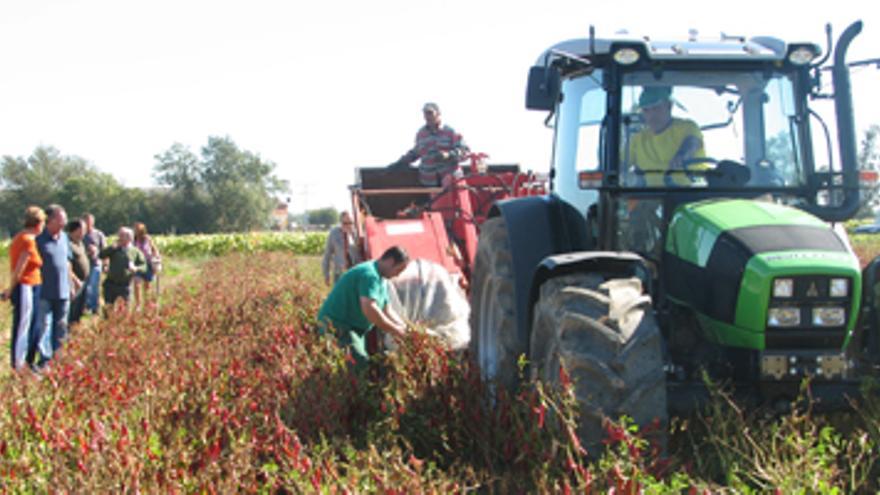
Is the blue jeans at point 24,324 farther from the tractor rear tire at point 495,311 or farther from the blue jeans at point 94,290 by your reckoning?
the blue jeans at point 94,290

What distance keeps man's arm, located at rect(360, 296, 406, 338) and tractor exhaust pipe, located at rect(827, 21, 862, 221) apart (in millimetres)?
2692

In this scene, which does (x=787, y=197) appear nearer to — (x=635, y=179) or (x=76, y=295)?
(x=635, y=179)

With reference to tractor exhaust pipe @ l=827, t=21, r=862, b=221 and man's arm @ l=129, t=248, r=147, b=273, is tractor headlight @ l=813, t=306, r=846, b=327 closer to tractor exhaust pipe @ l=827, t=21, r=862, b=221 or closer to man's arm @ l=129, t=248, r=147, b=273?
tractor exhaust pipe @ l=827, t=21, r=862, b=221

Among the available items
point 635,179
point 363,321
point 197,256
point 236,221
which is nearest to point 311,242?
point 197,256

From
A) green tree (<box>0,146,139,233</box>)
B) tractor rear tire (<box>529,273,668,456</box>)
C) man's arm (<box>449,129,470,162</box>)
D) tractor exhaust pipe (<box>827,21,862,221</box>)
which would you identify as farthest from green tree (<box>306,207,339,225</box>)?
tractor rear tire (<box>529,273,668,456</box>)

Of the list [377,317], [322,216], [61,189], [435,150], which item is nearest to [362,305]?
[377,317]

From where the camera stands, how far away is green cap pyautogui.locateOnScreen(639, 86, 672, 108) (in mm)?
4422

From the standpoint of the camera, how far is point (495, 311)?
4.76 m

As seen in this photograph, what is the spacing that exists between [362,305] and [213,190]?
6495 centimetres

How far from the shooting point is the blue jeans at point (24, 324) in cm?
725

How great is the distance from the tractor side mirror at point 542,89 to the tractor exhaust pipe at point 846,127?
4.51 feet

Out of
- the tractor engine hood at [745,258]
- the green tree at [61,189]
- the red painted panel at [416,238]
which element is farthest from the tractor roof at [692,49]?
the green tree at [61,189]

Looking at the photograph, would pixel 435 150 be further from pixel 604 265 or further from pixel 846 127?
pixel 604 265

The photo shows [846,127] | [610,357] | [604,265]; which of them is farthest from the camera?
[846,127]
